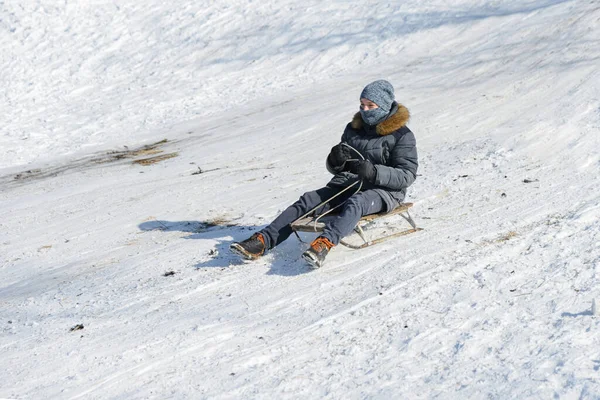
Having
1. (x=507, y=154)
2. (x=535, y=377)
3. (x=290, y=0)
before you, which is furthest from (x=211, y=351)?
(x=290, y=0)

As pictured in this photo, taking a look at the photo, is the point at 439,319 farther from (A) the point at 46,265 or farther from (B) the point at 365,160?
(A) the point at 46,265

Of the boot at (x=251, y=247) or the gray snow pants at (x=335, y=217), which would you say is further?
the boot at (x=251, y=247)

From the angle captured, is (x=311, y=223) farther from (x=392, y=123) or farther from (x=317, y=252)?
(x=392, y=123)

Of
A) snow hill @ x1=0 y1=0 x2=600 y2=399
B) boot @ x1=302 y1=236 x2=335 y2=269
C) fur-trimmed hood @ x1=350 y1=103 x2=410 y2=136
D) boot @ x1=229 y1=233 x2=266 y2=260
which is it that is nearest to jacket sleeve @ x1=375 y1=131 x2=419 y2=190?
fur-trimmed hood @ x1=350 y1=103 x2=410 y2=136

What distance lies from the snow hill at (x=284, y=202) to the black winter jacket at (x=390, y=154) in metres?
0.48

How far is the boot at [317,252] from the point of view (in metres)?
5.81

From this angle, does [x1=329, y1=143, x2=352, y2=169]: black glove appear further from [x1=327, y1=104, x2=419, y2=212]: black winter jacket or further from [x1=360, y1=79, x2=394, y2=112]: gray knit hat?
[x1=360, y1=79, x2=394, y2=112]: gray knit hat

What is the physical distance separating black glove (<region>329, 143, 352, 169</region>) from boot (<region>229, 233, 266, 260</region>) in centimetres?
87

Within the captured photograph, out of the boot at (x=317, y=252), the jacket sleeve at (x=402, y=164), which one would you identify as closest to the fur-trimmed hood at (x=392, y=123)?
the jacket sleeve at (x=402, y=164)

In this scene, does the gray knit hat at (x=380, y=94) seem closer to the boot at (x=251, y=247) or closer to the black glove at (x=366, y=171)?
the black glove at (x=366, y=171)

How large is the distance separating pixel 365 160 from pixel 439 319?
2003 millimetres

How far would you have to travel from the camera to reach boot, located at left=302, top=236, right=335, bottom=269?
5809 millimetres

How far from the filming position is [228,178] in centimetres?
988

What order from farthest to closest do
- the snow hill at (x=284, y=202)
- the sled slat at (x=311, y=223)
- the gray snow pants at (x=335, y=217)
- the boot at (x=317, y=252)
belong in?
1. the sled slat at (x=311, y=223)
2. the gray snow pants at (x=335, y=217)
3. the boot at (x=317, y=252)
4. the snow hill at (x=284, y=202)
